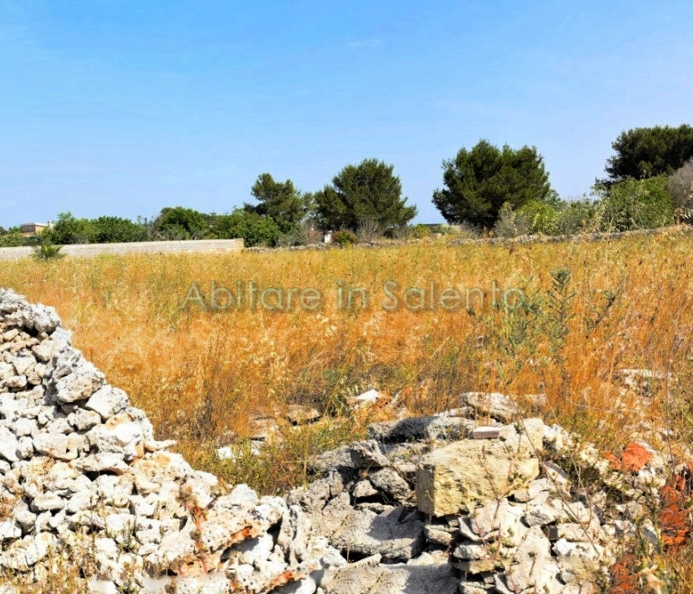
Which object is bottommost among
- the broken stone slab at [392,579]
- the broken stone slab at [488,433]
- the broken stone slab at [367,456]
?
the broken stone slab at [392,579]

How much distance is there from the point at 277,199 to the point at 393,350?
42.2m

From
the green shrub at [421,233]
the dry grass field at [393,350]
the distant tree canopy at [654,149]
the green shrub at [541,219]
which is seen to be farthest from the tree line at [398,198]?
the dry grass field at [393,350]

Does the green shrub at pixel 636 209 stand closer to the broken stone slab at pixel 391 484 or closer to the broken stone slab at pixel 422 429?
the broken stone slab at pixel 422 429

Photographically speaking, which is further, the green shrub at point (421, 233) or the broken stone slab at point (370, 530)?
the green shrub at point (421, 233)

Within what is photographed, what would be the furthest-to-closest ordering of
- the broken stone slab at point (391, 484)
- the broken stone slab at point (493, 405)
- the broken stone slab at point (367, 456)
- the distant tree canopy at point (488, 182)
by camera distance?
the distant tree canopy at point (488, 182) < the broken stone slab at point (493, 405) < the broken stone slab at point (367, 456) < the broken stone slab at point (391, 484)

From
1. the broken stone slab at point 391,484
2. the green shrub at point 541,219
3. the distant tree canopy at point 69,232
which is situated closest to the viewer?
the broken stone slab at point 391,484

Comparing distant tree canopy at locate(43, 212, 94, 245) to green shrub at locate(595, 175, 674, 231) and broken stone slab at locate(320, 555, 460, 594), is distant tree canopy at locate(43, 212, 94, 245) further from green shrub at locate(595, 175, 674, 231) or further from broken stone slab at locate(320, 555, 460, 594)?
broken stone slab at locate(320, 555, 460, 594)

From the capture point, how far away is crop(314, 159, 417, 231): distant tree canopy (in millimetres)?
39344

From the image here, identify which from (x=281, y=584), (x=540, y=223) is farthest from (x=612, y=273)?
(x=540, y=223)

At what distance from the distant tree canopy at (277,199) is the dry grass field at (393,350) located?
129 ft

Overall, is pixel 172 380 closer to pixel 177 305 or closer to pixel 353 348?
pixel 353 348

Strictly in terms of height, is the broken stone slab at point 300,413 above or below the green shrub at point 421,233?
below

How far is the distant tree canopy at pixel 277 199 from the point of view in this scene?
46.2m

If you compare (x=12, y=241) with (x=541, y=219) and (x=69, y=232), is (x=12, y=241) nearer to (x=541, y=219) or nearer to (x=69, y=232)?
(x=69, y=232)
